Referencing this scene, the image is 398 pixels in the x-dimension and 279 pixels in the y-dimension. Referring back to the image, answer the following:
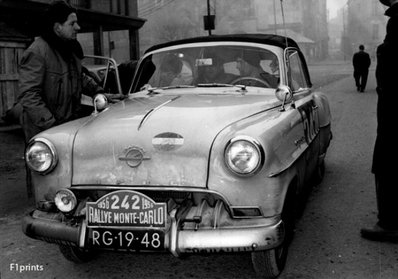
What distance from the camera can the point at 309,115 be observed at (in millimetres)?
4227

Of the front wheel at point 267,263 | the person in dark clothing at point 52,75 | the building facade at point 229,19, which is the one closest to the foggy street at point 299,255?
the front wheel at point 267,263

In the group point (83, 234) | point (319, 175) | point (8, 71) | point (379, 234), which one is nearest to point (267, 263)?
point (83, 234)

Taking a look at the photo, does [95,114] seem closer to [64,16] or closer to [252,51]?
[64,16]

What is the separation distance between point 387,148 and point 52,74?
2.86 m

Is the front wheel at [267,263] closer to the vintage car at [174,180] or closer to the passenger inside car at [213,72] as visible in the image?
the vintage car at [174,180]

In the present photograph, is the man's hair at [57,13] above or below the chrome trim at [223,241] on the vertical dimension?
above

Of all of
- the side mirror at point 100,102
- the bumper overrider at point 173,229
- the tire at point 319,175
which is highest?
the side mirror at point 100,102

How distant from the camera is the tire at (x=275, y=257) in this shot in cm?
301

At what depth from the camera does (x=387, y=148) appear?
377 cm

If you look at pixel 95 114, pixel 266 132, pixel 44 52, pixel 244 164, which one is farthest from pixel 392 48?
pixel 44 52

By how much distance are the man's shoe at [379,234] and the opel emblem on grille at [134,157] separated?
1.99m

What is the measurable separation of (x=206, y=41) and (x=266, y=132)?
171cm
